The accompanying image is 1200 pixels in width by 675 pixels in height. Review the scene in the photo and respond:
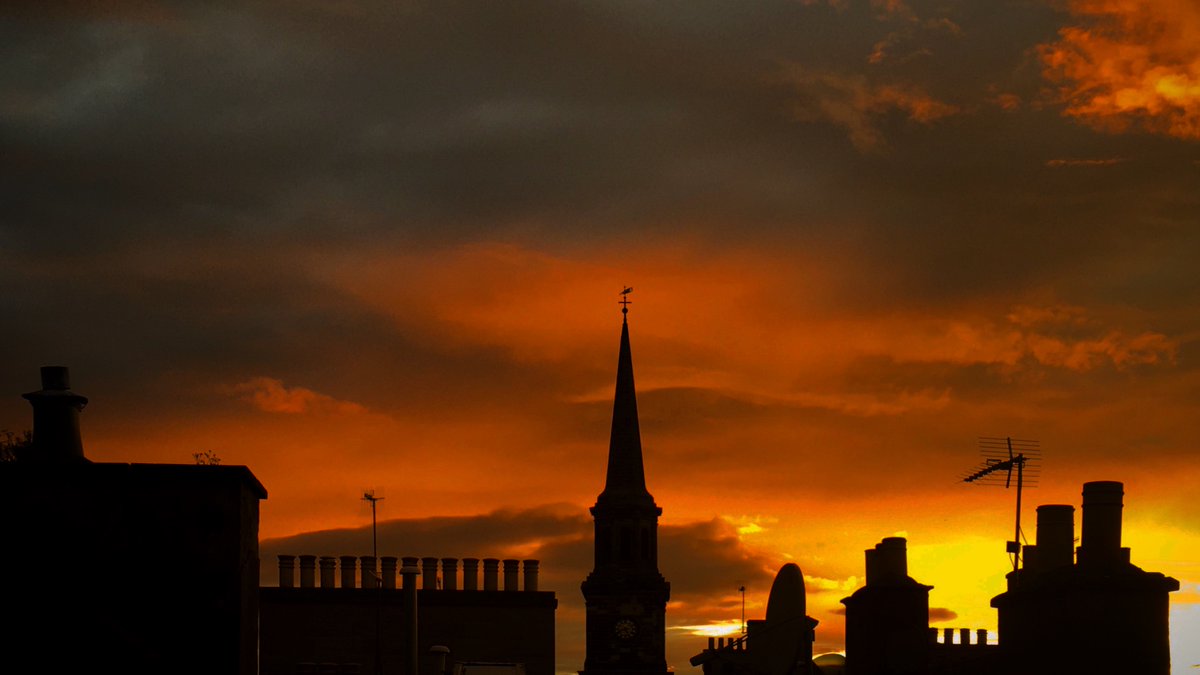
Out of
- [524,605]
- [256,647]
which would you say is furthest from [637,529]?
[256,647]

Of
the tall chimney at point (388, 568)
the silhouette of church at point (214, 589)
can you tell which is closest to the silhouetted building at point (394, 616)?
the tall chimney at point (388, 568)

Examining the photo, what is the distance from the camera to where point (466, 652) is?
7931cm

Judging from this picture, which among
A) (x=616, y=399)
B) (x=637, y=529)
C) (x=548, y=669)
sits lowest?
(x=548, y=669)

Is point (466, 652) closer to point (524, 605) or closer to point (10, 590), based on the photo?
point (524, 605)

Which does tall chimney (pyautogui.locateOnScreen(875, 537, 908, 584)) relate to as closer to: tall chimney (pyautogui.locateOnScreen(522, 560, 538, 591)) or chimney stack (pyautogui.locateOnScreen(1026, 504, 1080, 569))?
chimney stack (pyautogui.locateOnScreen(1026, 504, 1080, 569))

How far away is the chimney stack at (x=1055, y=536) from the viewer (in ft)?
99.3

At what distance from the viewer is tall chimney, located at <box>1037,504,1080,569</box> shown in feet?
99.3

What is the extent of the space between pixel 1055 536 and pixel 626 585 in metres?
68.9

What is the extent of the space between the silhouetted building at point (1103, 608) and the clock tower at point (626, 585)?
231 feet

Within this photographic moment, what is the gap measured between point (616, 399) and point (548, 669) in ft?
→ 89.9

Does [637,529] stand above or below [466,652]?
above

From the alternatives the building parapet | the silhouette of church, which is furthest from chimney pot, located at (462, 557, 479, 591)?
the silhouette of church

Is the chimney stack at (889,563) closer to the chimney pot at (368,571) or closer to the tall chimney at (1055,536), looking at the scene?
the tall chimney at (1055,536)

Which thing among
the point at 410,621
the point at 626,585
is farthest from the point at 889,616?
the point at 626,585
